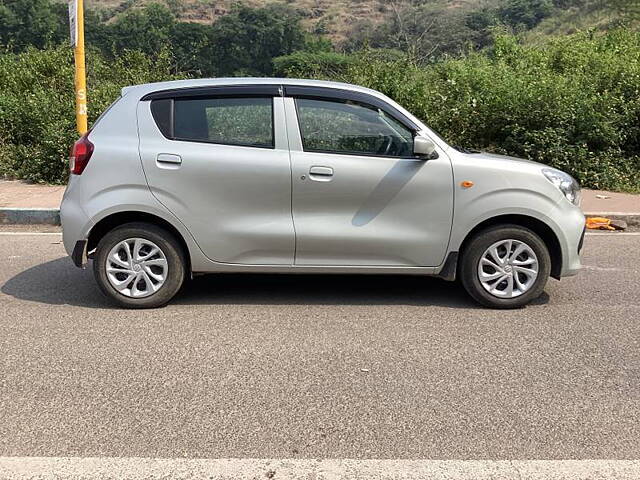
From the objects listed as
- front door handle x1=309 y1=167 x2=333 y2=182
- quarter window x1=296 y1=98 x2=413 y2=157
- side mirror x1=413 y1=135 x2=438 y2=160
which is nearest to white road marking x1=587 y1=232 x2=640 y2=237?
side mirror x1=413 y1=135 x2=438 y2=160

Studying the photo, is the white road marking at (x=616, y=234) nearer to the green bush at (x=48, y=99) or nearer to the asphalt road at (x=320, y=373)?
the asphalt road at (x=320, y=373)

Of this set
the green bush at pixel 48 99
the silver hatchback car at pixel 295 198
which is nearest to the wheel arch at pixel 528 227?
the silver hatchback car at pixel 295 198

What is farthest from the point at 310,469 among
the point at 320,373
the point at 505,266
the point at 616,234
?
the point at 616,234

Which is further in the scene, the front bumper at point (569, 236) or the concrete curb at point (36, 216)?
the concrete curb at point (36, 216)

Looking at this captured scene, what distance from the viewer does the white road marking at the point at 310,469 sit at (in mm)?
3045

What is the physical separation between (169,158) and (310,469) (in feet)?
9.58

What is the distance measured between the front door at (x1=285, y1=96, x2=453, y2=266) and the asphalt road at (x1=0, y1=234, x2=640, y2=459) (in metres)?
0.53

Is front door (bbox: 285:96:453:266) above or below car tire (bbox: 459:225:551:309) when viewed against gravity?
above

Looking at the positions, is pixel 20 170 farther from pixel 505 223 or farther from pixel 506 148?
pixel 505 223

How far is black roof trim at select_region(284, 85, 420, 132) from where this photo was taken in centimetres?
537

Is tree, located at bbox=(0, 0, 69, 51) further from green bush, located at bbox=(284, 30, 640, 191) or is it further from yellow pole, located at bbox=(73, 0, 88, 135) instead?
yellow pole, located at bbox=(73, 0, 88, 135)

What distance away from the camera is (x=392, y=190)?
525cm

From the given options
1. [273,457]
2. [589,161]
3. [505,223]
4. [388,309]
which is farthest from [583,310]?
[589,161]

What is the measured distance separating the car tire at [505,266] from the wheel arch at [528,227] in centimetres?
4
